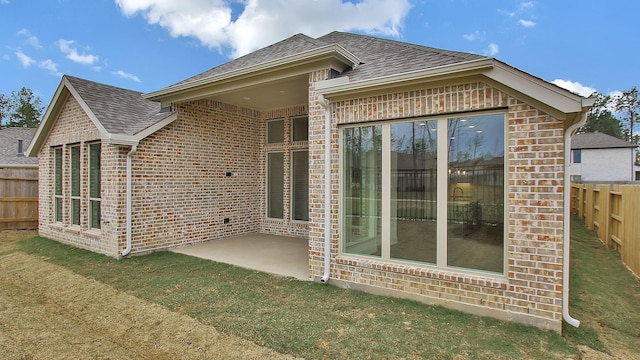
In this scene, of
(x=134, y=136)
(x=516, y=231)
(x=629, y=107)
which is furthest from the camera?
(x=629, y=107)

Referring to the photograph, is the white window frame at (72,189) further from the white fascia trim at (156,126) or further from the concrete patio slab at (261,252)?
the concrete patio slab at (261,252)

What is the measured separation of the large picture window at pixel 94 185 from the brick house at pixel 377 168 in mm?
41

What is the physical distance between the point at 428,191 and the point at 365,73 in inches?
77.9

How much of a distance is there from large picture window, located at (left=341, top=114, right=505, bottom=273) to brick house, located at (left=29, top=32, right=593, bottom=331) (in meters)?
0.02

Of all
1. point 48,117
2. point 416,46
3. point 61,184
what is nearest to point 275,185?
point 416,46

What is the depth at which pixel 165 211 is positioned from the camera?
23.9 ft

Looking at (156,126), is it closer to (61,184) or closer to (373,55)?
(61,184)

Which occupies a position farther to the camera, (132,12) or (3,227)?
(132,12)

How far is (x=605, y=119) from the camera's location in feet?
140

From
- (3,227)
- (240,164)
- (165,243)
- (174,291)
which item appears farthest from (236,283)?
(3,227)

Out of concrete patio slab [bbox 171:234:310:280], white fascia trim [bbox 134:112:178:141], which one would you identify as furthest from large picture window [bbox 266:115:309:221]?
white fascia trim [bbox 134:112:178:141]

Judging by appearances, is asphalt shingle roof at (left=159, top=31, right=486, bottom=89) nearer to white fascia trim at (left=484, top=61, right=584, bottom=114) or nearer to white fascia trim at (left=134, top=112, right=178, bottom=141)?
white fascia trim at (left=484, top=61, right=584, bottom=114)

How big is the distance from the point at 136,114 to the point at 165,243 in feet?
10.3

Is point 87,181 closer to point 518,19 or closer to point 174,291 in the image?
point 174,291
